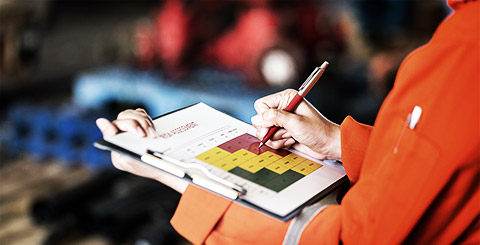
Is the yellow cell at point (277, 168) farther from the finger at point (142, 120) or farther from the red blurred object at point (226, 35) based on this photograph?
the red blurred object at point (226, 35)

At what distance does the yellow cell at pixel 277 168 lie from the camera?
0.67m

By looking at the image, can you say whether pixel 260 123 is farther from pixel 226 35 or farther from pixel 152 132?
pixel 226 35

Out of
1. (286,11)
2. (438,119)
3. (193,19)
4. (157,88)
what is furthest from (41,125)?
(438,119)

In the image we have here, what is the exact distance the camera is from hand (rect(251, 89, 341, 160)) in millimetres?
721

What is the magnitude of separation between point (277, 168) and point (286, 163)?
30 millimetres

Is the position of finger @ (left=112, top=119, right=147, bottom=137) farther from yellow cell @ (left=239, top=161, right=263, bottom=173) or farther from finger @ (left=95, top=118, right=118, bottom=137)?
yellow cell @ (left=239, top=161, right=263, bottom=173)

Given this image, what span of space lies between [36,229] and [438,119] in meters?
1.80

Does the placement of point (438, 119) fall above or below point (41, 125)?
above

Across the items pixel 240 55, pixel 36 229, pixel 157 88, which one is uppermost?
pixel 240 55

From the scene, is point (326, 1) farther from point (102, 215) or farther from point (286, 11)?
point (102, 215)

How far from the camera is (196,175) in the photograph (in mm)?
594

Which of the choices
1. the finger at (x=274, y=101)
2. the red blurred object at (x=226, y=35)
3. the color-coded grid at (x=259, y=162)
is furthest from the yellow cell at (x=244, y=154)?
the red blurred object at (x=226, y=35)

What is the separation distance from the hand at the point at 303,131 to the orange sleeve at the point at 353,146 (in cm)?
5

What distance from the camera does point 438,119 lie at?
47 cm
